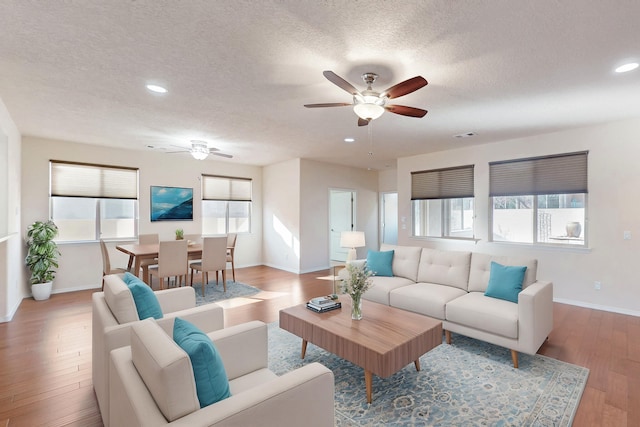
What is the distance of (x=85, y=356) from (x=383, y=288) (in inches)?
126

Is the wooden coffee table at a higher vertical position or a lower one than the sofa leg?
higher

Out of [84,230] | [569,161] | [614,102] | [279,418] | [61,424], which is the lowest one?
[61,424]

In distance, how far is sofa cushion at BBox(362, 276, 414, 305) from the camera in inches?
145

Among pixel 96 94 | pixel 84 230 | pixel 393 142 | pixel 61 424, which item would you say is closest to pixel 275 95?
pixel 96 94

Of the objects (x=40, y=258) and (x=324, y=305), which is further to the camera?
(x=40, y=258)

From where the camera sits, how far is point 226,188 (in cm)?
742

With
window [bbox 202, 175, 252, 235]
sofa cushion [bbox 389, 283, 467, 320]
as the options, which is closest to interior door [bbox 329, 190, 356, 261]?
window [bbox 202, 175, 252, 235]

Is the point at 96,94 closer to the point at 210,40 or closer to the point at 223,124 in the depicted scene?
the point at 223,124

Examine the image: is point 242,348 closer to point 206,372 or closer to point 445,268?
point 206,372

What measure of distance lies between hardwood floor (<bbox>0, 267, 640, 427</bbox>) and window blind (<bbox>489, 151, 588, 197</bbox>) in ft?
5.84

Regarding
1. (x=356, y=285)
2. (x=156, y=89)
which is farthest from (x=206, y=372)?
(x=156, y=89)

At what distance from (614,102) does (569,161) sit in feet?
4.29

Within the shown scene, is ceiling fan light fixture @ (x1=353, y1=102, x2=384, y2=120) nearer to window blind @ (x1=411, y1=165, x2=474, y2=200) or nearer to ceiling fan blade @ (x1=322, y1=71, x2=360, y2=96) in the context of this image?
ceiling fan blade @ (x1=322, y1=71, x2=360, y2=96)

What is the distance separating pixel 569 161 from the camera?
4555mm
